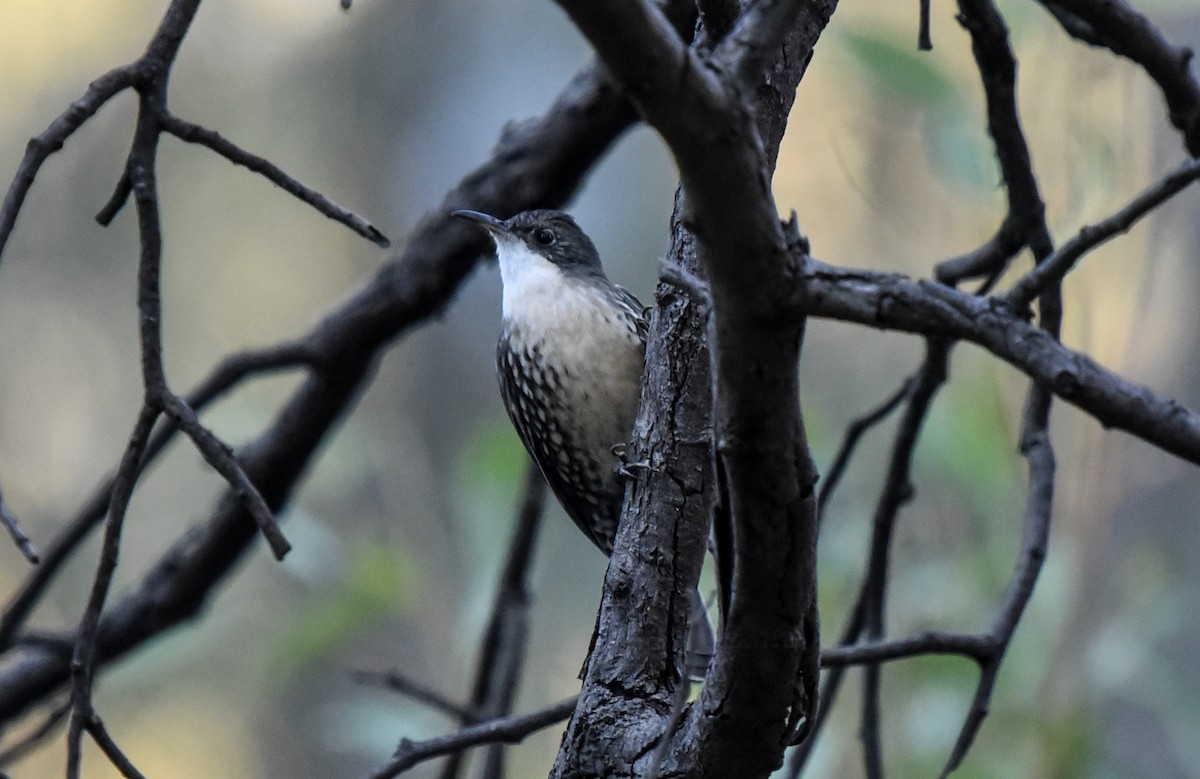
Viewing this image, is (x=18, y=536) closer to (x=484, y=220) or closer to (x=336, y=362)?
(x=336, y=362)

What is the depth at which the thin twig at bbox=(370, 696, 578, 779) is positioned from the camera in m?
2.27

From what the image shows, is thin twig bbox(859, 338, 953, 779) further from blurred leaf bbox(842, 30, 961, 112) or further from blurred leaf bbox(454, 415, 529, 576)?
blurred leaf bbox(454, 415, 529, 576)

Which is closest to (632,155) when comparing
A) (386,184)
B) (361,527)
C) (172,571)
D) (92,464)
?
(386,184)

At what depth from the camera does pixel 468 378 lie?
30.9 ft

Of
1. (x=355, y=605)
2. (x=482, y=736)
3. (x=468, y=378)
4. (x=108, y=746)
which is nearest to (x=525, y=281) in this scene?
(x=355, y=605)

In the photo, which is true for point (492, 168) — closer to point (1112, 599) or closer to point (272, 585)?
point (1112, 599)

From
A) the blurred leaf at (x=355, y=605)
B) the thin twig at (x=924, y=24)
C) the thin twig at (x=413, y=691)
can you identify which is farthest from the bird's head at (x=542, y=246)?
the thin twig at (x=924, y=24)

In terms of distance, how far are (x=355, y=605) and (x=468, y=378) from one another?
17.6 ft

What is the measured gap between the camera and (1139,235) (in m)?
4.24

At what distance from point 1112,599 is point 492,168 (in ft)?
7.38

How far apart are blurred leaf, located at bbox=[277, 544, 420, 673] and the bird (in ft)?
2.03

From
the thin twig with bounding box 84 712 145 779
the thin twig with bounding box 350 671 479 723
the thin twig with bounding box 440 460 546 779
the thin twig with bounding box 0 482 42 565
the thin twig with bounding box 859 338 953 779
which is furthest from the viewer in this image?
the thin twig with bounding box 440 460 546 779

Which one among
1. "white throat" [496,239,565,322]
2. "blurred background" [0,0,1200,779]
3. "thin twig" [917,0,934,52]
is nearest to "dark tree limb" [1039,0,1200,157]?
"thin twig" [917,0,934,52]

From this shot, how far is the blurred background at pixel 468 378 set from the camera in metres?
3.74
